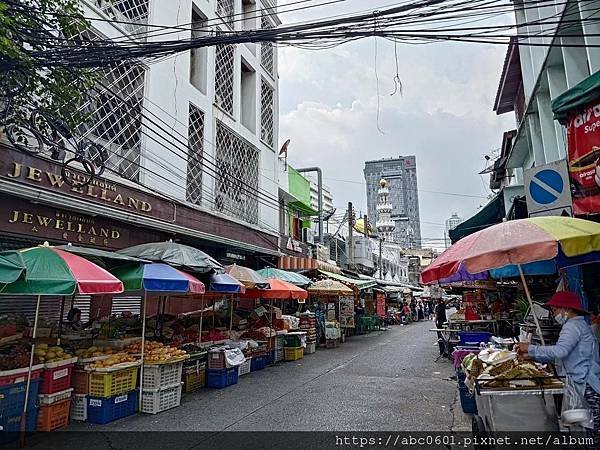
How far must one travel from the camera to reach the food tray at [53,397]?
5992 mm

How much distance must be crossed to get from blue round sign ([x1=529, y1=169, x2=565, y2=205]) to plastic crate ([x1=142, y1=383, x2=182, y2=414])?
683cm

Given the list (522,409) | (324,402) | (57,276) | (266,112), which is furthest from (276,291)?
(266,112)

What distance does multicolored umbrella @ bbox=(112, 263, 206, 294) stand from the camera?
7.12m

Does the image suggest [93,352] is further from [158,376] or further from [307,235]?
[307,235]

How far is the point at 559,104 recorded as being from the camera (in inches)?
199

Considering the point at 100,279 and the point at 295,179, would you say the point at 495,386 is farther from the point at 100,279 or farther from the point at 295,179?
the point at 295,179

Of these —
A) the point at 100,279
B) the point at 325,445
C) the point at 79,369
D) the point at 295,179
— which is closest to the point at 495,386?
the point at 325,445

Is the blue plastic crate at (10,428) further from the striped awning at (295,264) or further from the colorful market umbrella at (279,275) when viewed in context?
the striped awning at (295,264)

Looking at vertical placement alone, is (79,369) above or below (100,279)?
below

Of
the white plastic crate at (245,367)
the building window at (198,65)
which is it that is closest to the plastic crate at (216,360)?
the white plastic crate at (245,367)

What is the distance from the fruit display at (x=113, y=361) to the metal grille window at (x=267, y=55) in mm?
16497

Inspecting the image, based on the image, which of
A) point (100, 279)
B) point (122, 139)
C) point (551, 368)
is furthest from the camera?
point (122, 139)

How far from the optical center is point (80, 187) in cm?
911

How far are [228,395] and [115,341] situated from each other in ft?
8.04
